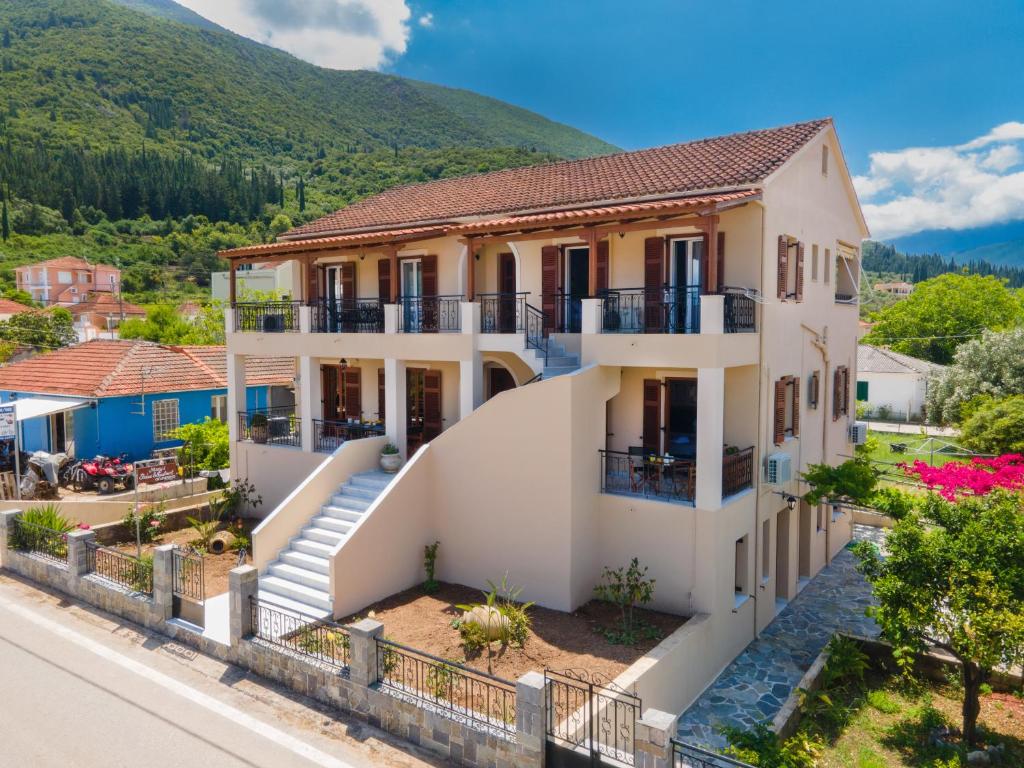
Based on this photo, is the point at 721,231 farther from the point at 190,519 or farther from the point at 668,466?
the point at 190,519

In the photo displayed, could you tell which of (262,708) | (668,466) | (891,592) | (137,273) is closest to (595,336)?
(668,466)

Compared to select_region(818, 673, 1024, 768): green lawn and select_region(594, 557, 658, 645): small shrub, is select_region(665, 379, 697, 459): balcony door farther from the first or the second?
select_region(818, 673, 1024, 768): green lawn

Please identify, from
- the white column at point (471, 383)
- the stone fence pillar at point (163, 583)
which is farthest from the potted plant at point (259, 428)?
the stone fence pillar at point (163, 583)

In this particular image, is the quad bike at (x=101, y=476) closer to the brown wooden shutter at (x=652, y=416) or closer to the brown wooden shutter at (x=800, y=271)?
the brown wooden shutter at (x=652, y=416)

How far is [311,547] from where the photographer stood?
46.8 ft

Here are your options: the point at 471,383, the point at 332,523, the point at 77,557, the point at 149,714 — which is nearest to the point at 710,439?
the point at 471,383

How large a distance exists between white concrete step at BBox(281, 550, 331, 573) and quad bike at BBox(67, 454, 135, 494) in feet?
30.6

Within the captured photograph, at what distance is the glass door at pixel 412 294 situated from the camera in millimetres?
17938

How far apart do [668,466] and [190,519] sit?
1160 centimetres

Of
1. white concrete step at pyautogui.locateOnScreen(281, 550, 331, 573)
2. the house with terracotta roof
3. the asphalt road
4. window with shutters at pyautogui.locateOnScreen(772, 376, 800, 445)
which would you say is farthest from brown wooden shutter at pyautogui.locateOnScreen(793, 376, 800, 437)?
the asphalt road

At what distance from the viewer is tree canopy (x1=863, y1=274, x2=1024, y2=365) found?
192ft

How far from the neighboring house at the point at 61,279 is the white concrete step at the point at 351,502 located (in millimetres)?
69685

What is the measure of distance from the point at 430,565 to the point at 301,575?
102 inches

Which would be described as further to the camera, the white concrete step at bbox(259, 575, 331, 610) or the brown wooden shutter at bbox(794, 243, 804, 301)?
the brown wooden shutter at bbox(794, 243, 804, 301)
